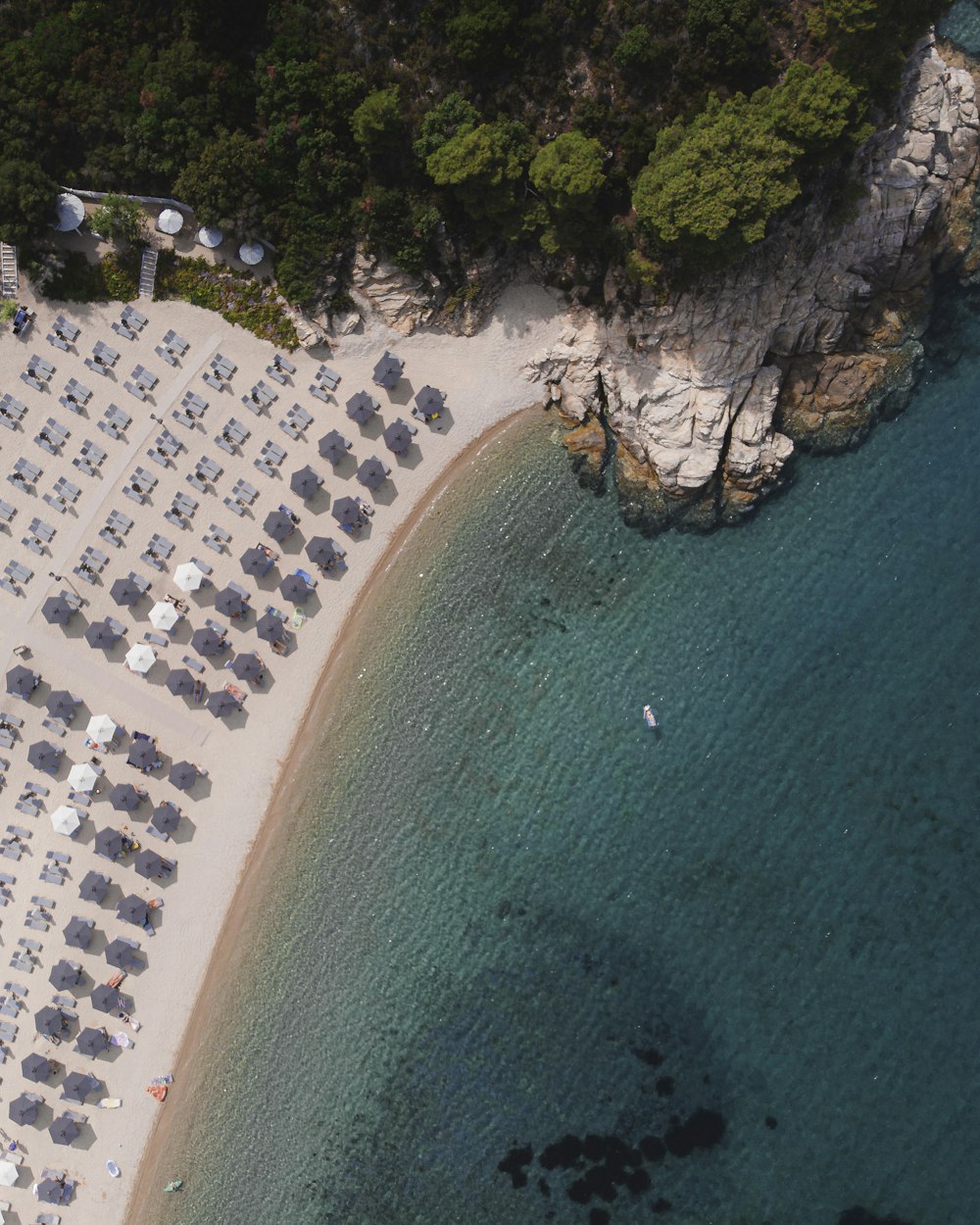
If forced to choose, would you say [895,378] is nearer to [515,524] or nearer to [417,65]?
[515,524]

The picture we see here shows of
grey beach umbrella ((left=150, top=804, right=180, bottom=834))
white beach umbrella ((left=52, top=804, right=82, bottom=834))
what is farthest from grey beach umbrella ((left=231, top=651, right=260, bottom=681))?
white beach umbrella ((left=52, top=804, right=82, bottom=834))

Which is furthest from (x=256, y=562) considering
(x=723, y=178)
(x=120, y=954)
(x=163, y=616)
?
(x=723, y=178)

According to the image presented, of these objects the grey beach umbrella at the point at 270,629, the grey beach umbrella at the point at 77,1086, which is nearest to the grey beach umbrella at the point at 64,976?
the grey beach umbrella at the point at 77,1086

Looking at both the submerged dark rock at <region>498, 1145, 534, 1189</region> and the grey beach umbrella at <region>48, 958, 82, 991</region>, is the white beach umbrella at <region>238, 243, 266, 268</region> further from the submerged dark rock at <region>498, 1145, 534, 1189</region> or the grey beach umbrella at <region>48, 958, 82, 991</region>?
the submerged dark rock at <region>498, 1145, 534, 1189</region>

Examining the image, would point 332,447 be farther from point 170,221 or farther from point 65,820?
point 65,820

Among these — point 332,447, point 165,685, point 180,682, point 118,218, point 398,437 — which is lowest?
point 165,685

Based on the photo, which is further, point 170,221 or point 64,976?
point 64,976

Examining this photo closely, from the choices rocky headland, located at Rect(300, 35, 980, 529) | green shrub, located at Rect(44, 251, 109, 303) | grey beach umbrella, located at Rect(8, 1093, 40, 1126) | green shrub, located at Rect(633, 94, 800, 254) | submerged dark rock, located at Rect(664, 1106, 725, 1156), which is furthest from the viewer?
grey beach umbrella, located at Rect(8, 1093, 40, 1126)
